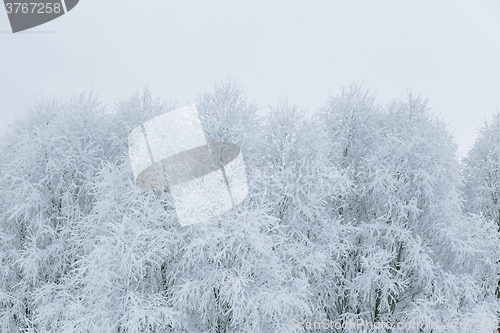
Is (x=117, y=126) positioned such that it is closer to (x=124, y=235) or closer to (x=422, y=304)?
(x=124, y=235)

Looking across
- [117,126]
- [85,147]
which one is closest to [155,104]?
[117,126]

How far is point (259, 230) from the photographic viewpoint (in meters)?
14.3

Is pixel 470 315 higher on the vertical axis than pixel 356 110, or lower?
lower

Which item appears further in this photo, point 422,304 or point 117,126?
point 117,126

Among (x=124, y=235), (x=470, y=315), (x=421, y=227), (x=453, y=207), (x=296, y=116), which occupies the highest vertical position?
(x=296, y=116)

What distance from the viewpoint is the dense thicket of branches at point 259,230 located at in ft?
43.9

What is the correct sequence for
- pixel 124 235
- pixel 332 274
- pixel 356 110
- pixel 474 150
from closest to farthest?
pixel 124 235 < pixel 332 274 < pixel 356 110 < pixel 474 150

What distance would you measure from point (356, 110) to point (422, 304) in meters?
9.18

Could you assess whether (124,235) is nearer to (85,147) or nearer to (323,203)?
(85,147)

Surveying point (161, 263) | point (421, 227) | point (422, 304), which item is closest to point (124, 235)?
point (161, 263)

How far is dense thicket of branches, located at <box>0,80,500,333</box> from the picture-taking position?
13367mm

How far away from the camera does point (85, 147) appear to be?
734 inches

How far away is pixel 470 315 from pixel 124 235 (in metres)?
13.5

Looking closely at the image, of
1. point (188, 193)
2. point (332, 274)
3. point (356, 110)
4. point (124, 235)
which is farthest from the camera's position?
point (356, 110)
